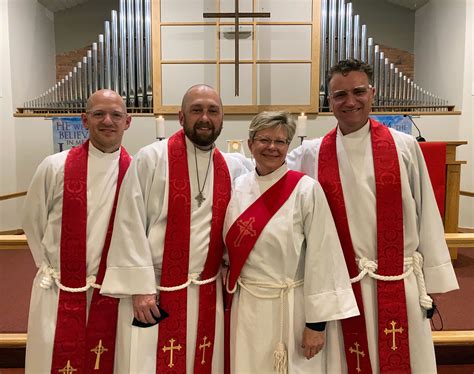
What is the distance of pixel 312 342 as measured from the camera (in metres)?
1.90

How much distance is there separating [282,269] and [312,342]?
0.33 m

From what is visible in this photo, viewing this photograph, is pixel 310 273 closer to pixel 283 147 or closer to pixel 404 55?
pixel 283 147

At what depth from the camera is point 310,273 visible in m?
1.92

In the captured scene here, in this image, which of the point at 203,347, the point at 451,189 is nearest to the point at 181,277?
the point at 203,347

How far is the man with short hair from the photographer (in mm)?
2018

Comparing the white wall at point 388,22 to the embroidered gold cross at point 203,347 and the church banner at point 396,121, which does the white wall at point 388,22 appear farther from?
the embroidered gold cross at point 203,347

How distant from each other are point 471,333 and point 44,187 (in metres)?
2.72

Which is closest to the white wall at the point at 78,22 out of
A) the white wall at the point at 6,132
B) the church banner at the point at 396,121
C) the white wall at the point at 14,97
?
the white wall at the point at 14,97

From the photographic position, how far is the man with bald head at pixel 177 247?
6.50 feet

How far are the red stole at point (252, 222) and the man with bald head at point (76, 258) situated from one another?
63 cm

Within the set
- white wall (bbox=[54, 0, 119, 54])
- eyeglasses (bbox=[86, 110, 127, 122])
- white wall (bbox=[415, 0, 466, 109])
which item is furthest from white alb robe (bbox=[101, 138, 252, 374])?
Result: white wall (bbox=[54, 0, 119, 54])

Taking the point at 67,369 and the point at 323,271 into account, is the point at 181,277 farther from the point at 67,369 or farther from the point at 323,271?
the point at 67,369

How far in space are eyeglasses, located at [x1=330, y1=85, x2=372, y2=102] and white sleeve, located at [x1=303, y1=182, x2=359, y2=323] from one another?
17.8 inches

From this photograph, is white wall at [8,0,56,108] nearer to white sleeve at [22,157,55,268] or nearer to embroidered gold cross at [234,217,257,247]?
white sleeve at [22,157,55,268]
